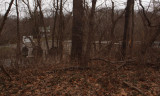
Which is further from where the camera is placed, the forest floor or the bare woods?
the bare woods

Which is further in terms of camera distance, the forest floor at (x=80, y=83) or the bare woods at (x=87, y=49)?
the bare woods at (x=87, y=49)

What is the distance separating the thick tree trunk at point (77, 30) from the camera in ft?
24.6

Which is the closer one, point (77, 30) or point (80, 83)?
point (80, 83)

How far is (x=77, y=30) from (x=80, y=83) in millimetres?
3947

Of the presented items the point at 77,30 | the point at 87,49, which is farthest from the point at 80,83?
the point at 77,30

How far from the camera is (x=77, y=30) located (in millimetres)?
8352

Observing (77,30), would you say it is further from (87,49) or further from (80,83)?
(80,83)

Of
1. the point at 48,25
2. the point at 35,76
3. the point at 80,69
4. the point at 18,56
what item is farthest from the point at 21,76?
the point at 48,25

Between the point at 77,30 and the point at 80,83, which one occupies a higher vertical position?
the point at 77,30

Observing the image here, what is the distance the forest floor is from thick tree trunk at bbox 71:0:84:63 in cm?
108

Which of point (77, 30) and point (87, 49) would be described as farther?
point (77, 30)

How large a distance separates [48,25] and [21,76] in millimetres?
7504

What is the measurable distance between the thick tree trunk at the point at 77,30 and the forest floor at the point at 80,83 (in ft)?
3.55

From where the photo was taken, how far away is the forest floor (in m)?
4.60
